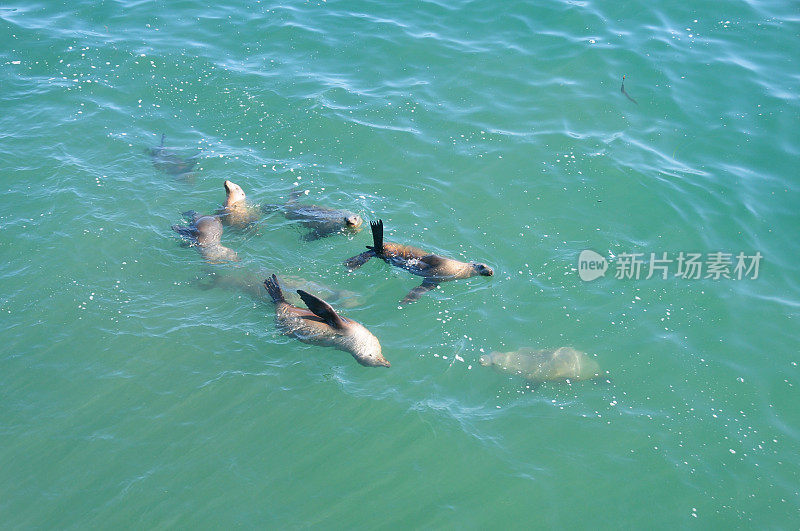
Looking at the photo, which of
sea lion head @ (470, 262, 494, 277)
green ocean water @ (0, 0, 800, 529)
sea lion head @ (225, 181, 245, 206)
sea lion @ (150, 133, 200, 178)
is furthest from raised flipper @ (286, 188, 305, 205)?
sea lion head @ (470, 262, 494, 277)

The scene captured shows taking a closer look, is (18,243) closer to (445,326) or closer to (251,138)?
(251,138)

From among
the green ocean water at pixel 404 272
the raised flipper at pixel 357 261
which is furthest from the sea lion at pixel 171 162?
the raised flipper at pixel 357 261

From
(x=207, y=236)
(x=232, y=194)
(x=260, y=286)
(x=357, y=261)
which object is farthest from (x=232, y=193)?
(x=357, y=261)

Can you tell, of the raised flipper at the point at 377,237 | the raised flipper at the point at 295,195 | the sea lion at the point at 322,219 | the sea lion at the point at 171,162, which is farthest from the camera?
the sea lion at the point at 171,162

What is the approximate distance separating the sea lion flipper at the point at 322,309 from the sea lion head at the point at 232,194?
3.51m

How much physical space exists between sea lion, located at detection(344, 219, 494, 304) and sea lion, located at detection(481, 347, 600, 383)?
161 centimetres

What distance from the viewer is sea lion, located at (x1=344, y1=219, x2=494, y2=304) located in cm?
969

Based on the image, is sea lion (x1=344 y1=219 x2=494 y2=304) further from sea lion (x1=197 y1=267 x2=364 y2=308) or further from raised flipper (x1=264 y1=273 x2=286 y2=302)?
raised flipper (x1=264 y1=273 x2=286 y2=302)

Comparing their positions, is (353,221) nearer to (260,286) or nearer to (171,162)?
(260,286)

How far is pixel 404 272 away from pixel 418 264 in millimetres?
278

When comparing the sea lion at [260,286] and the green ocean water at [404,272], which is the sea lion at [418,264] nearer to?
the green ocean water at [404,272]

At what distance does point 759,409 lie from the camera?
320 inches

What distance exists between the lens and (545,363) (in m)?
8.53

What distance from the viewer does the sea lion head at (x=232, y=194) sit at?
1091cm
